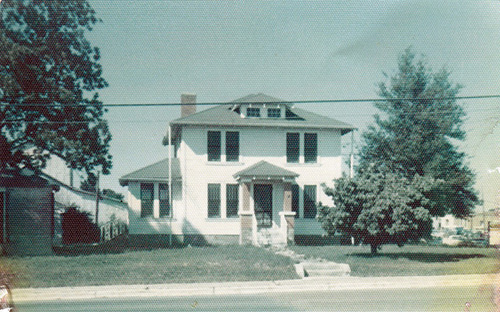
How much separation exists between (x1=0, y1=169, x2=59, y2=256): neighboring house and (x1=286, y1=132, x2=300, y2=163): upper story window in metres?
11.7

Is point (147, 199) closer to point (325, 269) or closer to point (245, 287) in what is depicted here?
point (325, 269)

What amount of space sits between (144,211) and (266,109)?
8306 millimetres

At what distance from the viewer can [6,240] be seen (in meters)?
18.4

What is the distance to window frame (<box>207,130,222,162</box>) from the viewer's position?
22.8 m

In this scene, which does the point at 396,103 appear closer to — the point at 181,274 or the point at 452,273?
the point at 452,273

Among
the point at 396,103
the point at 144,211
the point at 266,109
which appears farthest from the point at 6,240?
the point at 396,103

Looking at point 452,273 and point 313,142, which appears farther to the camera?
point 313,142

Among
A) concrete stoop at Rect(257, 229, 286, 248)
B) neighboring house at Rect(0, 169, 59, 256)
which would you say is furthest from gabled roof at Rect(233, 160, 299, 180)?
neighboring house at Rect(0, 169, 59, 256)

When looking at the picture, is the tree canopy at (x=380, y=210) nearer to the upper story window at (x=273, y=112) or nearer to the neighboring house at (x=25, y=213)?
the upper story window at (x=273, y=112)

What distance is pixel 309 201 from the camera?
76.6 feet

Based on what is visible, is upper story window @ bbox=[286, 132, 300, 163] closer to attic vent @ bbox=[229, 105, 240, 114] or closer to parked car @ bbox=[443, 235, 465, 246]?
attic vent @ bbox=[229, 105, 240, 114]

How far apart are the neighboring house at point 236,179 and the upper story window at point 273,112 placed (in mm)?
53

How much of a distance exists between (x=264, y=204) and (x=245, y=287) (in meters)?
11.2

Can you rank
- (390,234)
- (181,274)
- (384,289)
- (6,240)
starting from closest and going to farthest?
(384,289) → (181,274) → (390,234) → (6,240)
